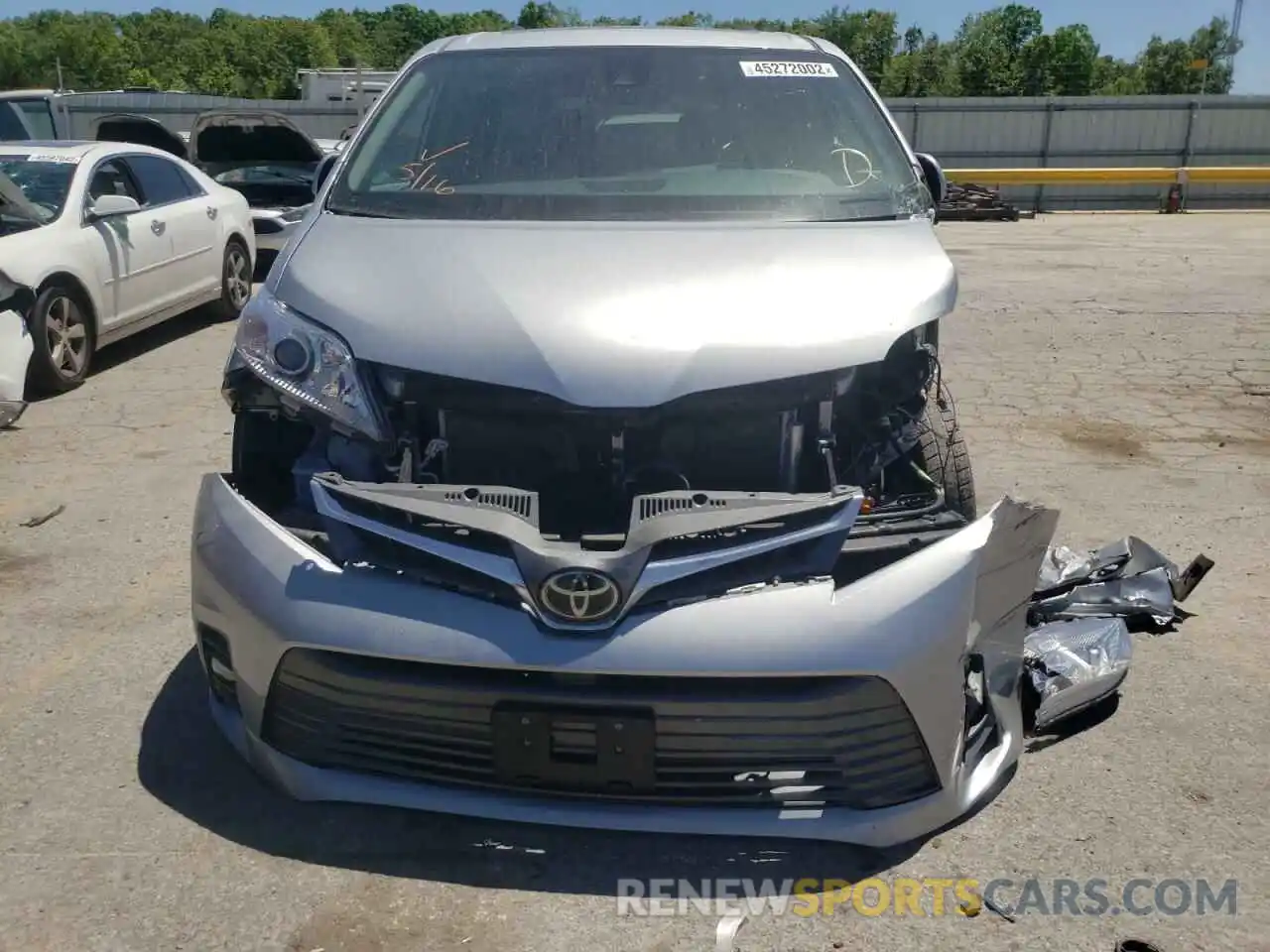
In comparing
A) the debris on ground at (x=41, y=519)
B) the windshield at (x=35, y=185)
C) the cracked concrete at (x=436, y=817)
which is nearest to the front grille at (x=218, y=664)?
the cracked concrete at (x=436, y=817)

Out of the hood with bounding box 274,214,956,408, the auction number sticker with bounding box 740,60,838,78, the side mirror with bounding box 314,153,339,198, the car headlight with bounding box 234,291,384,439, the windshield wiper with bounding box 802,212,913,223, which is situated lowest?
the car headlight with bounding box 234,291,384,439

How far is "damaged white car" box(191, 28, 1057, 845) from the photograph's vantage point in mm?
2316

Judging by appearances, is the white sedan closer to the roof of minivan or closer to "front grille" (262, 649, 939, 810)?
the roof of minivan

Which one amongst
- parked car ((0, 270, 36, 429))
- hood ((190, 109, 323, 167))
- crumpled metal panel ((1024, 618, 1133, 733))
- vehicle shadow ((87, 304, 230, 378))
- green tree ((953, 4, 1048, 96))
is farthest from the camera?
green tree ((953, 4, 1048, 96))

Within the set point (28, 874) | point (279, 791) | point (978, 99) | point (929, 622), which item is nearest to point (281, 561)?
point (279, 791)

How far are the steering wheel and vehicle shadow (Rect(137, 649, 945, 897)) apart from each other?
78.6 inches

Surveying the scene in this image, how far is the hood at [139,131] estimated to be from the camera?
38.7 ft

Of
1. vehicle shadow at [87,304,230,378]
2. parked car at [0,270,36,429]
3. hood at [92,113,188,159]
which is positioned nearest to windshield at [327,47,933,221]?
parked car at [0,270,36,429]

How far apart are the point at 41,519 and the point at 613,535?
3456mm

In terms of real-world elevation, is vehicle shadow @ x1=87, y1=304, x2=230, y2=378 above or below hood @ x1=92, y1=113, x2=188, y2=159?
below

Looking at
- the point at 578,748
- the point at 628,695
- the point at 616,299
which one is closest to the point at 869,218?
the point at 616,299

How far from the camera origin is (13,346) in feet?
20.2

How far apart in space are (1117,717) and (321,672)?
2.24m

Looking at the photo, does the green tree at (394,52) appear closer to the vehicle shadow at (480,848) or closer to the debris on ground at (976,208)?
the debris on ground at (976,208)
